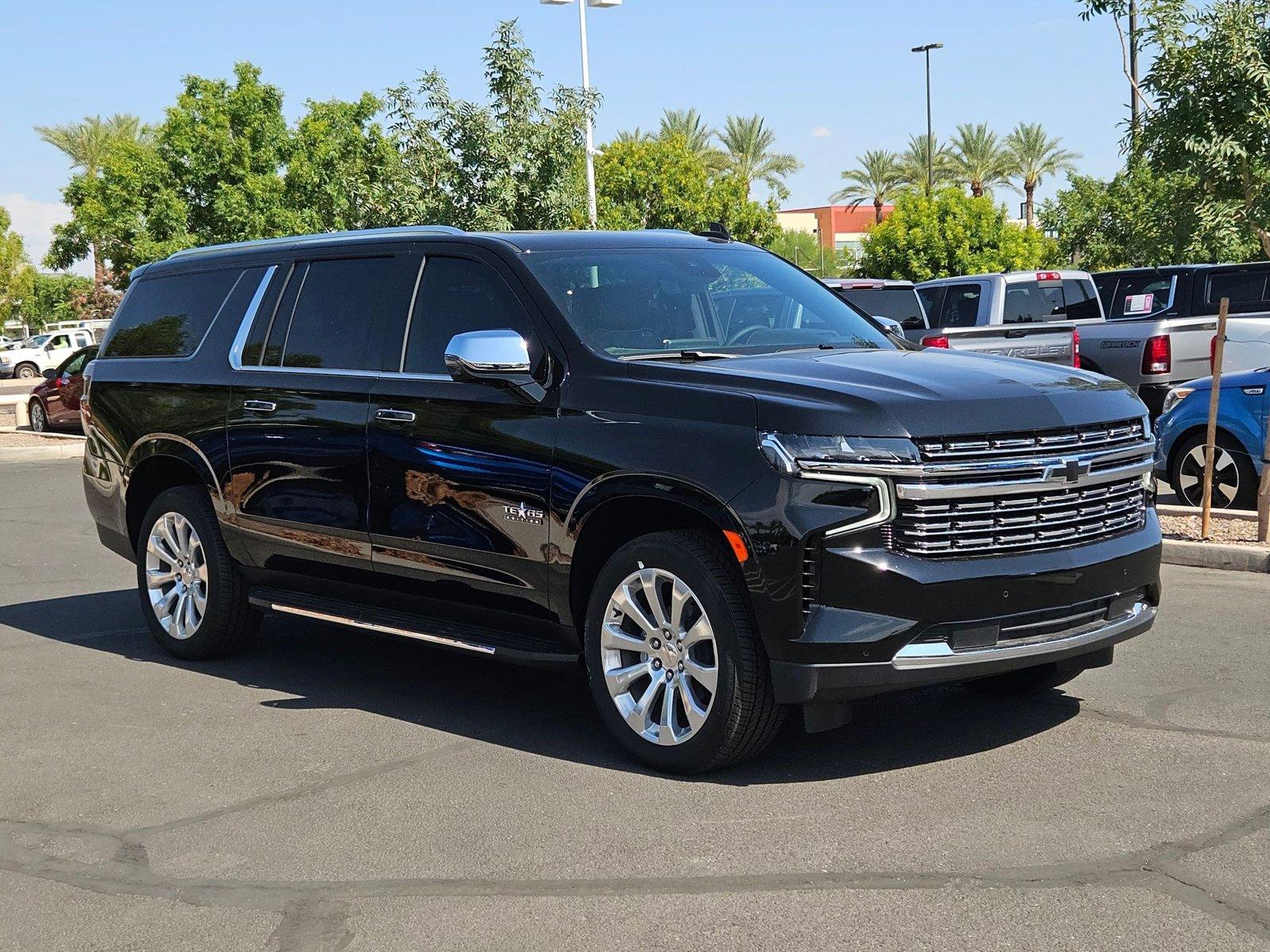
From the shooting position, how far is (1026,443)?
17.2 feet

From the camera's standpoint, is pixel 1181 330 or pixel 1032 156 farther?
pixel 1032 156

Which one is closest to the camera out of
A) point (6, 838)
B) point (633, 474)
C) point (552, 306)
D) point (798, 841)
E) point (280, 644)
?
point (798, 841)

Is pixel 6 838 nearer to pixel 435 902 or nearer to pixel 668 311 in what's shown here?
pixel 435 902

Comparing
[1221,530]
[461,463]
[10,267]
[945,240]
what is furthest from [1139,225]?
[10,267]

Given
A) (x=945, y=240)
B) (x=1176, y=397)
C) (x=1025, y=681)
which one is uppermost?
(x=945, y=240)

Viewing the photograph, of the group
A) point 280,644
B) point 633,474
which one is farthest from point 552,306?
point 280,644

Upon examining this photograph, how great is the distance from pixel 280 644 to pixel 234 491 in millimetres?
1210

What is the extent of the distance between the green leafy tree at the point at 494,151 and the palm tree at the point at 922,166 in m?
40.0

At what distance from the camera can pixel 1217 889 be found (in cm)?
421

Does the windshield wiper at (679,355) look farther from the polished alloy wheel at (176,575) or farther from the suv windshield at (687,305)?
the polished alloy wheel at (176,575)

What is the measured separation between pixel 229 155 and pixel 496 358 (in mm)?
40591

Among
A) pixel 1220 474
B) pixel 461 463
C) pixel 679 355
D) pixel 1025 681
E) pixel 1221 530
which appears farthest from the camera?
pixel 1220 474

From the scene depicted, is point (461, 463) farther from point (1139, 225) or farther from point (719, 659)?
point (1139, 225)

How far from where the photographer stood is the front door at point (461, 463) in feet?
19.6
